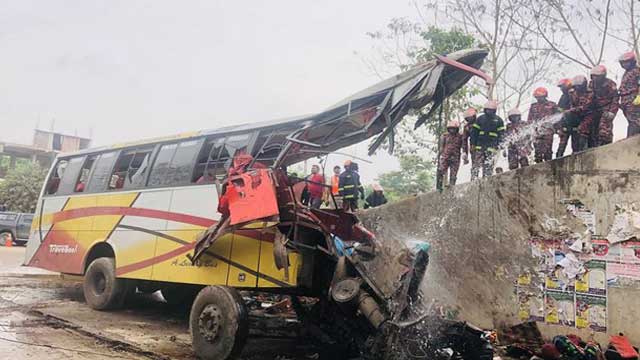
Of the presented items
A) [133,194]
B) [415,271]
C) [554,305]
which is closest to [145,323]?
[133,194]

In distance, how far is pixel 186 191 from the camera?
720 cm

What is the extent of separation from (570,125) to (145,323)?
6.85 metres

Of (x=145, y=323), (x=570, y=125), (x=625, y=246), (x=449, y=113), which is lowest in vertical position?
(x=145, y=323)

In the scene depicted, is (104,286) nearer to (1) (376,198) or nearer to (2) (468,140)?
(1) (376,198)

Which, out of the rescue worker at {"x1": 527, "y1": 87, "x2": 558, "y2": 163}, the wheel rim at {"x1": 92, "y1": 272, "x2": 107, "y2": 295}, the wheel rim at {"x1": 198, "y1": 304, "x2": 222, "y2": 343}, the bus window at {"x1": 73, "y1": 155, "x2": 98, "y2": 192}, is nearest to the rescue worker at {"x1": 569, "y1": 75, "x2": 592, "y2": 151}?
the rescue worker at {"x1": 527, "y1": 87, "x2": 558, "y2": 163}

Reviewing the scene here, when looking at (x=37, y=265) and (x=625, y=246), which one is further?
(x=37, y=265)

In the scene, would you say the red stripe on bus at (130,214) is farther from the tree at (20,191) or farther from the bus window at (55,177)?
the tree at (20,191)

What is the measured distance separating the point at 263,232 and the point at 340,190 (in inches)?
139

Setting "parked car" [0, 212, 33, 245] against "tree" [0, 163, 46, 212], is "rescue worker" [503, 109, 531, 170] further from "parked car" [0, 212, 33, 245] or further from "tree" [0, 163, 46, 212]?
"tree" [0, 163, 46, 212]

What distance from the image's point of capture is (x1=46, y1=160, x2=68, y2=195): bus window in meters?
9.88

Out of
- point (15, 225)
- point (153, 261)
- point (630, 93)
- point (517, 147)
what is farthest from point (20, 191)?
point (630, 93)

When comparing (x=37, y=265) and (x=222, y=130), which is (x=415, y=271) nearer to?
(x=222, y=130)

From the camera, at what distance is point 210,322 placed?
18.3 ft

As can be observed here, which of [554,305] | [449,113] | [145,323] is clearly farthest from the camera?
[449,113]
